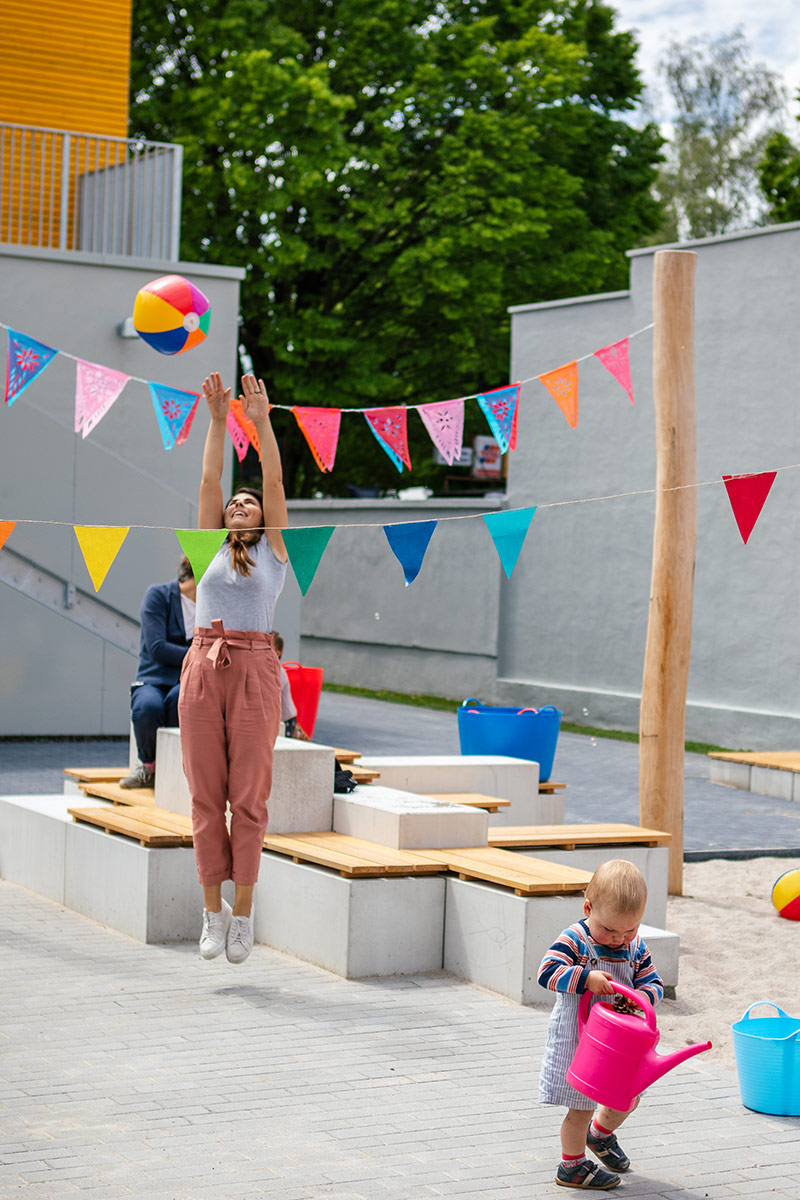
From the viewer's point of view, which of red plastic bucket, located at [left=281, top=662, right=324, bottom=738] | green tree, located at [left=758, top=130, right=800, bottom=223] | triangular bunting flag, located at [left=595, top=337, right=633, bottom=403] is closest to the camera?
triangular bunting flag, located at [left=595, top=337, right=633, bottom=403]

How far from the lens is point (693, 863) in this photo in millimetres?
9234

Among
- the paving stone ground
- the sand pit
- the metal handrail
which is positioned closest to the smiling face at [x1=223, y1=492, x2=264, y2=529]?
the paving stone ground

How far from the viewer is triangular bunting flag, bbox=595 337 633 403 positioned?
955 centimetres

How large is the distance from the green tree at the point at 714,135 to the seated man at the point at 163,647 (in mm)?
29941

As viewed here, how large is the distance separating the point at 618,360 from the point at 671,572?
2.32 meters

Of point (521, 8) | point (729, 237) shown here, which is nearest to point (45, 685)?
point (729, 237)

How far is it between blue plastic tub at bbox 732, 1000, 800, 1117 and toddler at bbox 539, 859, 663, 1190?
2.06 ft

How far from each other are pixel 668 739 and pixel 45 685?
24.7ft

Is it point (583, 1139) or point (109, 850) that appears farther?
point (109, 850)

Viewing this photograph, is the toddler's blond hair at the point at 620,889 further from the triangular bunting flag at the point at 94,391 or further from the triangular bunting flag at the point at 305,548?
the triangular bunting flag at the point at 94,391

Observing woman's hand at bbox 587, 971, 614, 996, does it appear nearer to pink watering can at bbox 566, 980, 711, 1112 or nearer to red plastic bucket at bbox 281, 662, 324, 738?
pink watering can at bbox 566, 980, 711, 1112

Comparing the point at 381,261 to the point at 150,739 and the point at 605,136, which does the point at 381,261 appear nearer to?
the point at 605,136

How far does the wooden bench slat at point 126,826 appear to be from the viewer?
6586 millimetres

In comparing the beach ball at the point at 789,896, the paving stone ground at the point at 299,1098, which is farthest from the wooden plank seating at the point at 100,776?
the beach ball at the point at 789,896
